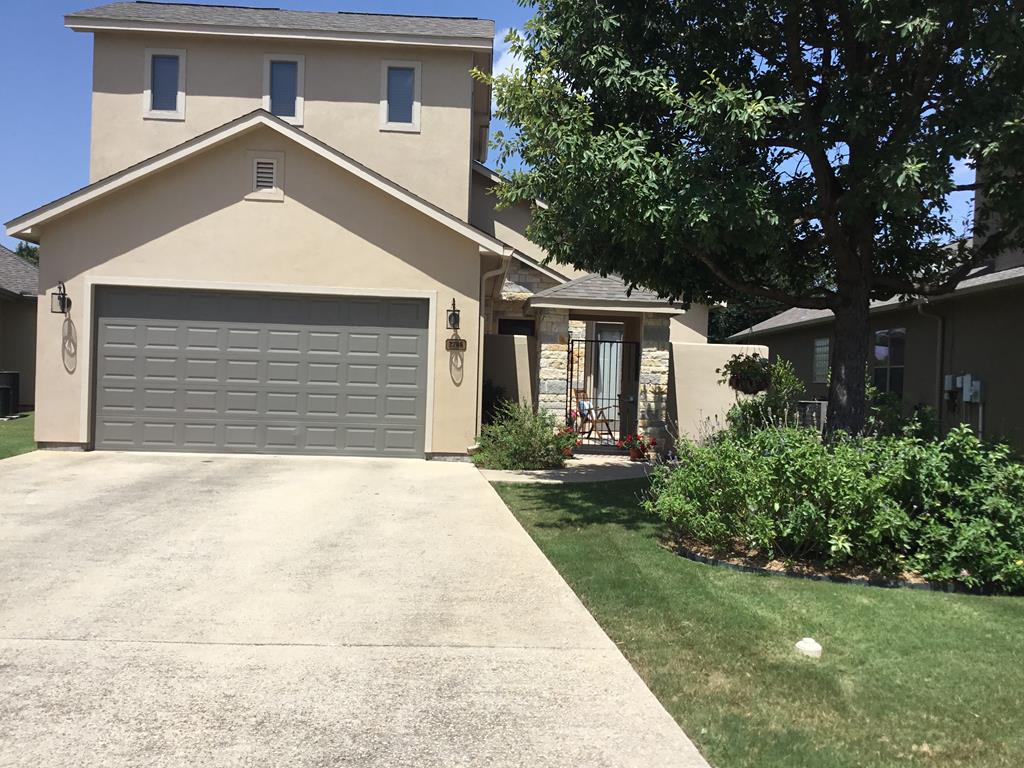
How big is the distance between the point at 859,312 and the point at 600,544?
12.5 ft

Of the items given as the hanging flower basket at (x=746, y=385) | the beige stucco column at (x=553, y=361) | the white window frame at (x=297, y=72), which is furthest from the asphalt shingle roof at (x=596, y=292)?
the white window frame at (x=297, y=72)

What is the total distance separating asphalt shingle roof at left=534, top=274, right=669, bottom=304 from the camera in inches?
585

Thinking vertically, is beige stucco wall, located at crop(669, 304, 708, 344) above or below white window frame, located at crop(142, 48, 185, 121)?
below

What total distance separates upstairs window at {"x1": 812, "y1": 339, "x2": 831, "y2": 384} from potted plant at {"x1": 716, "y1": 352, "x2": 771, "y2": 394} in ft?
15.5

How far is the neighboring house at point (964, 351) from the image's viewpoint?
1227 centimetres

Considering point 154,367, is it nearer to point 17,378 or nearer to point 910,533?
point 17,378

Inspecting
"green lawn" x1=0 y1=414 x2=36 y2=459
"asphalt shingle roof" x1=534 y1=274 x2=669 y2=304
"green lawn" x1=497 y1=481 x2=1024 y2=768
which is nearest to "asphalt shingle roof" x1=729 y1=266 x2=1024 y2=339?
"asphalt shingle roof" x1=534 y1=274 x2=669 y2=304

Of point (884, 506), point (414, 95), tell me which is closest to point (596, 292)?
point (414, 95)

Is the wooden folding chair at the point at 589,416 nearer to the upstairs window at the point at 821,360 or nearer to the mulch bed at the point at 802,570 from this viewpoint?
the upstairs window at the point at 821,360

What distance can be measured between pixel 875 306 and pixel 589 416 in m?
6.12

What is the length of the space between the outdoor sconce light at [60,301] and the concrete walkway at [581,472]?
6.86m

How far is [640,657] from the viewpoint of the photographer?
Answer: 4.95 m

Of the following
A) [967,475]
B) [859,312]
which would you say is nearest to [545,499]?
[859,312]

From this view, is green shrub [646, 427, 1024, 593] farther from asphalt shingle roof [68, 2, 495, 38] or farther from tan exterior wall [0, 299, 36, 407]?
tan exterior wall [0, 299, 36, 407]
